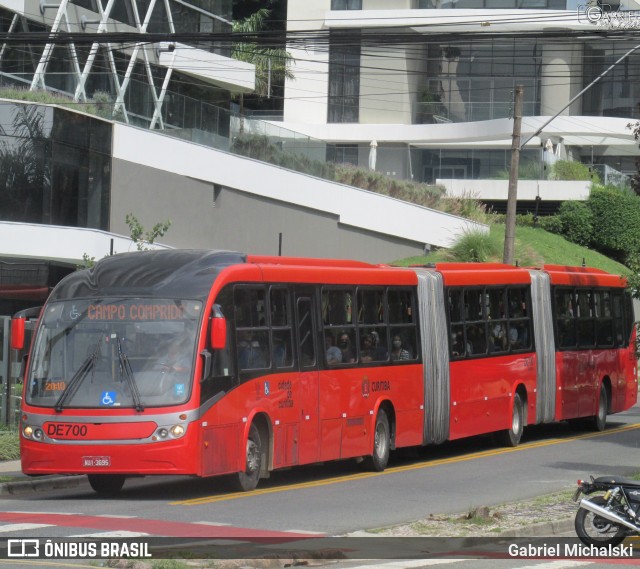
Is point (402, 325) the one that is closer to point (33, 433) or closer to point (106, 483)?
point (106, 483)

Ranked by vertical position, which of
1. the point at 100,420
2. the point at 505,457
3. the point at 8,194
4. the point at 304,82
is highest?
the point at 304,82

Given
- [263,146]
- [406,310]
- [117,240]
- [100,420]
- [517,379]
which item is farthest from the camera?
[263,146]

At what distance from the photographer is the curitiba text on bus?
54.0ft

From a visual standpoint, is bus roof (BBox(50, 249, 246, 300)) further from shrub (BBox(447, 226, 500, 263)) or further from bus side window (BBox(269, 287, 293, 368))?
shrub (BBox(447, 226, 500, 263))

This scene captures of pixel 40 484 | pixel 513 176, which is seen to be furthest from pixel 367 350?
pixel 513 176

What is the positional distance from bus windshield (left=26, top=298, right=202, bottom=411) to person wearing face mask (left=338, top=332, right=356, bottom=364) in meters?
3.76

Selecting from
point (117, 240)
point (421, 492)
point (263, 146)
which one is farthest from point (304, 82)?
point (421, 492)

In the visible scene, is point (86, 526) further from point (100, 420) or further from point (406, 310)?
point (406, 310)

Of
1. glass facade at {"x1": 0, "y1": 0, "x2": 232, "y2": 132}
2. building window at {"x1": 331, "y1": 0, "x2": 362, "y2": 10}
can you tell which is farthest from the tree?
building window at {"x1": 331, "y1": 0, "x2": 362, "y2": 10}

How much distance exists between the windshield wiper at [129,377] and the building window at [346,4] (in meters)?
52.0

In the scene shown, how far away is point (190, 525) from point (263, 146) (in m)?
31.1

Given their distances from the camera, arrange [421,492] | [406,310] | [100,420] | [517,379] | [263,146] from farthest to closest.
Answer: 1. [263,146]
2. [517,379]
3. [406,310]
4. [421,492]
5. [100,420]

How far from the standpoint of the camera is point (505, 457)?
74.9 feet

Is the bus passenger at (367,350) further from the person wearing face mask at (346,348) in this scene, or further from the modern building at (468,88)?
the modern building at (468,88)
